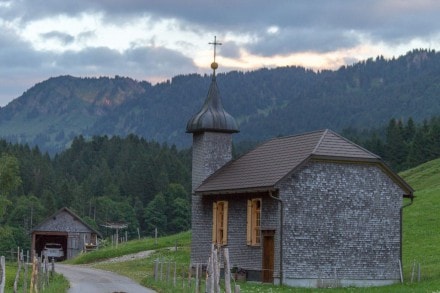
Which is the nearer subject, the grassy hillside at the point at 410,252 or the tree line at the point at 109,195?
the grassy hillside at the point at 410,252

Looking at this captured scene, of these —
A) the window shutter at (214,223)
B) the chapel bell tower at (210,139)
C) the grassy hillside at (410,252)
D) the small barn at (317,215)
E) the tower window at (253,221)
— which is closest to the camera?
the grassy hillside at (410,252)

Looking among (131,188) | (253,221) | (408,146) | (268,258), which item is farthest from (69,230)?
(131,188)

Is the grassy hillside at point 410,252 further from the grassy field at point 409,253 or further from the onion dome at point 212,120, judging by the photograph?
the onion dome at point 212,120

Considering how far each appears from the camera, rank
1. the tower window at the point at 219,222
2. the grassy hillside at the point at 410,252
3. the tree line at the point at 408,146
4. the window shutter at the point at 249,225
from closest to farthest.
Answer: the grassy hillside at the point at 410,252 < the window shutter at the point at 249,225 < the tower window at the point at 219,222 < the tree line at the point at 408,146

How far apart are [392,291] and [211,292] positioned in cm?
1574

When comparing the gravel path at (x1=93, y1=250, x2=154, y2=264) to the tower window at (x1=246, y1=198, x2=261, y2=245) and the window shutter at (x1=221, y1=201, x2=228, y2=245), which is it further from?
the tower window at (x1=246, y1=198, x2=261, y2=245)

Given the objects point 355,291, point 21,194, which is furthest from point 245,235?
point 21,194

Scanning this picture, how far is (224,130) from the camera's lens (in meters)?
51.9

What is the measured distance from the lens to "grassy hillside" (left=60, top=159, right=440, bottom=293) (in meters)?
39.0

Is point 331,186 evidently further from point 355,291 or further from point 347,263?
point 355,291

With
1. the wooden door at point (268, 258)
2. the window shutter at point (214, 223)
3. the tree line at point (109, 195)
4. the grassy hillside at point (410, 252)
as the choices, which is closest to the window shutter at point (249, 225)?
the wooden door at point (268, 258)

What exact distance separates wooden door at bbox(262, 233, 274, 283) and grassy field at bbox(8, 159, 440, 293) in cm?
92

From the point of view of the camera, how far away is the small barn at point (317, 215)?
139 ft

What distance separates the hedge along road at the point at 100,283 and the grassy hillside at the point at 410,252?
78 centimetres
